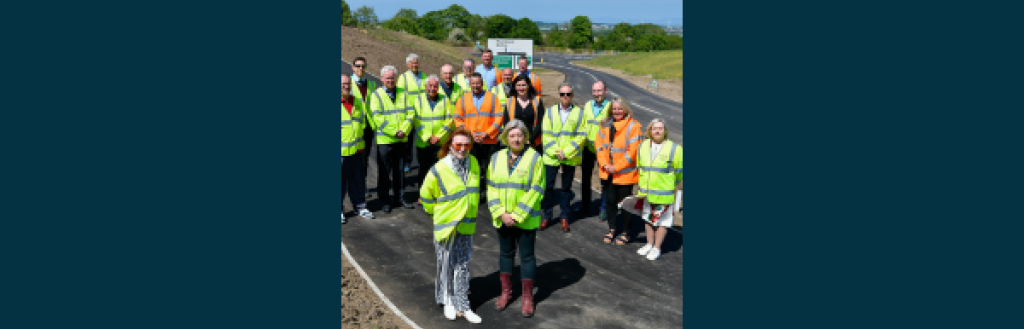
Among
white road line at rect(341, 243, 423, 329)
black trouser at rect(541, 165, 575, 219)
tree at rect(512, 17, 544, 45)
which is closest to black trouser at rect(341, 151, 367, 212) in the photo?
white road line at rect(341, 243, 423, 329)

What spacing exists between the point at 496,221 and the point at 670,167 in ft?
8.44

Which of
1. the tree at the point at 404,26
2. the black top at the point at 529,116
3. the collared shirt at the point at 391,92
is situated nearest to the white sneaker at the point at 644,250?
the black top at the point at 529,116

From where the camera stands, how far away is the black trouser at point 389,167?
32.3 ft

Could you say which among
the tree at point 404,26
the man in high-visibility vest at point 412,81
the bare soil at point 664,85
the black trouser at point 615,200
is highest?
the tree at point 404,26

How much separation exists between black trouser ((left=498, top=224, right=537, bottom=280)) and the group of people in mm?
10

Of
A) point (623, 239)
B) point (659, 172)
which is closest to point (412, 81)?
point (623, 239)

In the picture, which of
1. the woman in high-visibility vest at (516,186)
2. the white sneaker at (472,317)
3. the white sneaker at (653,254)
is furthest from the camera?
the white sneaker at (653,254)

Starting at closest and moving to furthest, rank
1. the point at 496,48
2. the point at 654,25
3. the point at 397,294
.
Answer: the point at 397,294, the point at 496,48, the point at 654,25

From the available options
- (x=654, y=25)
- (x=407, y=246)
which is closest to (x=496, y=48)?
(x=407, y=246)

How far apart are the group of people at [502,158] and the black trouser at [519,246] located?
0.01 metres

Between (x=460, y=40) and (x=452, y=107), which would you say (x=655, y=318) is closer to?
(x=452, y=107)

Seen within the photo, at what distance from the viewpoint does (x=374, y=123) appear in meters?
9.72

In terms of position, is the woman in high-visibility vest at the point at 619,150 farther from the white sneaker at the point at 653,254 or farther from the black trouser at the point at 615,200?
the white sneaker at the point at 653,254

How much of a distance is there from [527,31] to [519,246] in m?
111
